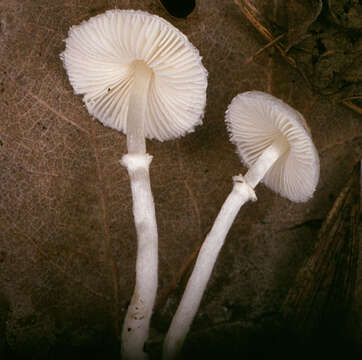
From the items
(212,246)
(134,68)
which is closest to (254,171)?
(212,246)

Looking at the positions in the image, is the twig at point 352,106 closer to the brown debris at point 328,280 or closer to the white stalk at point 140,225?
the brown debris at point 328,280

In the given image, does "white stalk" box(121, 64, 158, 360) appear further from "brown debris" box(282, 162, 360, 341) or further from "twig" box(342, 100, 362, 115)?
"twig" box(342, 100, 362, 115)

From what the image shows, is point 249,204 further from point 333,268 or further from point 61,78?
point 61,78

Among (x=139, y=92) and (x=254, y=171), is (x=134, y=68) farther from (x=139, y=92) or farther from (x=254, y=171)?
(x=254, y=171)

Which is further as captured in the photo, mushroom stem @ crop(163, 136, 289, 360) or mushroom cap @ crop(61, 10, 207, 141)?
mushroom stem @ crop(163, 136, 289, 360)

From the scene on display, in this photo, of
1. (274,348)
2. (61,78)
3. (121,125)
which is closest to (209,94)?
(121,125)

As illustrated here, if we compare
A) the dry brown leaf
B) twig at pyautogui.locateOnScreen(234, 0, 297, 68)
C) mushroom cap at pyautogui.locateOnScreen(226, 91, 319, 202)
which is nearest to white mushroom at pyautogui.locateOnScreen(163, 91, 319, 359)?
mushroom cap at pyautogui.locateOnScreen(226, 91, 319, 202)

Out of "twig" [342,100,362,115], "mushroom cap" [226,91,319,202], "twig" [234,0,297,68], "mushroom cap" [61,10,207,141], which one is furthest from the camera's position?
"twig" [342,100,362,115]
